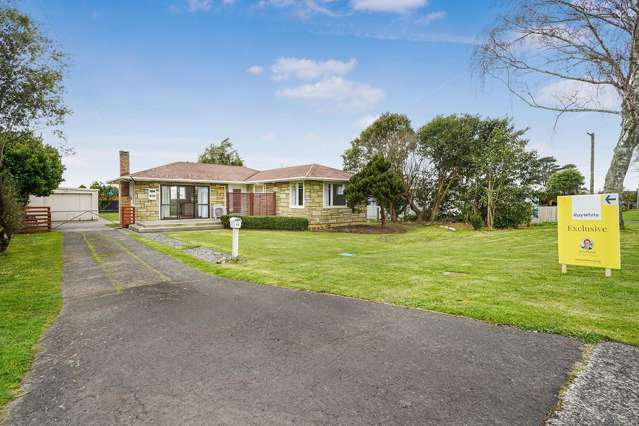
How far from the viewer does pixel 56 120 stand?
43.3ft

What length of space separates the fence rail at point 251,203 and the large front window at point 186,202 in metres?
1.87

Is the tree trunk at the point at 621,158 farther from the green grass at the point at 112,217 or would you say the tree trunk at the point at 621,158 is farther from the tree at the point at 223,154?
the tree at the point at 223,154

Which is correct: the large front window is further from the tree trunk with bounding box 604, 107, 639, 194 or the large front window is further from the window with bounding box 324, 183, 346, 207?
the tree trunk with bounding box 604, 107, 639, 194

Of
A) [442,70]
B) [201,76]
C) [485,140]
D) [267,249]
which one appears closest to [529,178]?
[485,140]

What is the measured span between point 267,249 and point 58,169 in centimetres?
2085

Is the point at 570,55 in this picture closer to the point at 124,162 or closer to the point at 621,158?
the point at 621,158

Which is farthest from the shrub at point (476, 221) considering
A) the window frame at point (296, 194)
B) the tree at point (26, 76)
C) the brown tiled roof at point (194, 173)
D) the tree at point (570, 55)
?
the tree at point (26, 76)

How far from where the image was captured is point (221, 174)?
22.6m

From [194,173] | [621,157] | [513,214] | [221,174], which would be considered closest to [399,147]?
[513,214]

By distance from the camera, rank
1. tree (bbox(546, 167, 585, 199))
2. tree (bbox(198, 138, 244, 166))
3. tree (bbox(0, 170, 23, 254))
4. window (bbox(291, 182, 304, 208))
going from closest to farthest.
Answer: tree (bbox(0, 170, 23, 254)) < window (bbox(291, 182, 304, 208)) < tree (bbox(546, 167, 585, 199)) < tree (bbox(198, 138, 244, 166))

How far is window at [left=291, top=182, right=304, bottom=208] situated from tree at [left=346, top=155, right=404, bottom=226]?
125 inches

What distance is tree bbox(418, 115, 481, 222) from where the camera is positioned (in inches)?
771

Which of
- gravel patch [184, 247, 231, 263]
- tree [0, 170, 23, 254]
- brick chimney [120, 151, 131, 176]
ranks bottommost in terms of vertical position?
gravel patch [184, 247, 231, 263]

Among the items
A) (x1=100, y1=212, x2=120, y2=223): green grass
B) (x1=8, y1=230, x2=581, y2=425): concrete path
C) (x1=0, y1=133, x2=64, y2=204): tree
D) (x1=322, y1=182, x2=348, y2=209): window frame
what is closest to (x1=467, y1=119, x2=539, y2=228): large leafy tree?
(x1=322, y1=182, x2=348, y2=209): window frame
